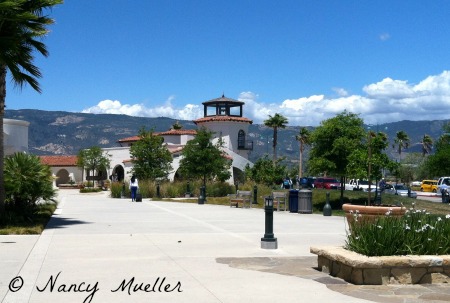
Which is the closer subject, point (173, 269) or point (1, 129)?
point (173, 269)

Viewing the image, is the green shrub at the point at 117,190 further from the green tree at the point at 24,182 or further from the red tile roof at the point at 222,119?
the red tile roof at the point at 222,119

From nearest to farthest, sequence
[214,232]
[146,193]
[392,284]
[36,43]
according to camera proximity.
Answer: [392,284], [214,232], [36,43], [146,193]

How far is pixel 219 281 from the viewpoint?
360 inches

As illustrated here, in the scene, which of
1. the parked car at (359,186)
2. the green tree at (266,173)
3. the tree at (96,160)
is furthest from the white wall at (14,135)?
Answer: the parked car at (359,186)

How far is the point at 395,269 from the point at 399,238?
2.21 ft

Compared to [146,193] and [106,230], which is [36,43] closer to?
[106,230]

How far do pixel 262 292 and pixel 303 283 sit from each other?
37.6 inches

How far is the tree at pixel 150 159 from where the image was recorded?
150 feet

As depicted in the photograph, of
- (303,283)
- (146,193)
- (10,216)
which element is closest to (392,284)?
(303,283)

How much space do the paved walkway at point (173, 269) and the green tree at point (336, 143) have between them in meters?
13.5

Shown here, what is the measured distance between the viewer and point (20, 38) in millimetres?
16250

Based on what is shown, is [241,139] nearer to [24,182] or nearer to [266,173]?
[266,173]

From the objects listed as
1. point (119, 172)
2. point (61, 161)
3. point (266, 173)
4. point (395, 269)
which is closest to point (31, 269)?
point (395, 269)

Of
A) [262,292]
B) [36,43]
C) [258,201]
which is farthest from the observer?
→ [258,201]
